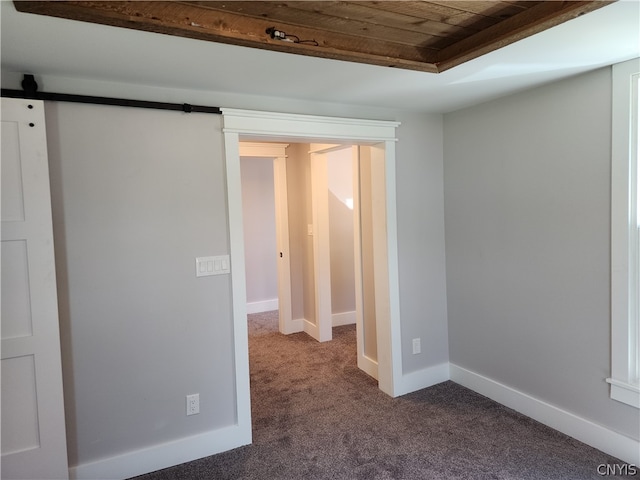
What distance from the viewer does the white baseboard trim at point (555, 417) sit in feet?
7.37

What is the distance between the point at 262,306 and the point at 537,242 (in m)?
4.19

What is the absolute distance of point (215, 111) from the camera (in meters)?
2.44

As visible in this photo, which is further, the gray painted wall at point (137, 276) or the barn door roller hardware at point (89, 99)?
the gray painted wall at point (137, 276)

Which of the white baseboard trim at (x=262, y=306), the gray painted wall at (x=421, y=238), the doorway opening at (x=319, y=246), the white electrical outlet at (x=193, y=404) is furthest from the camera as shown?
the white baseboard trim at (x=262, y=306)

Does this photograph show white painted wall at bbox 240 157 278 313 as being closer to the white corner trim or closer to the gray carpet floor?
the gray carpet floor

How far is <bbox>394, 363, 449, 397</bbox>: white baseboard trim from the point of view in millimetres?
3197

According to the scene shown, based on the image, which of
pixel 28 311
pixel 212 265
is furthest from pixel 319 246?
pixel 28 311

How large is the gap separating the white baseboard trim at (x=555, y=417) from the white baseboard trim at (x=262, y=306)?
3281mm

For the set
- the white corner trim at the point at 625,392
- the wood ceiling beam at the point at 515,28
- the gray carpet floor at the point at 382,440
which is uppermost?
the wood ceiling beam at the point at 515,28

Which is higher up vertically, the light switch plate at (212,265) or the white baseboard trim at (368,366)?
the light switch plate at (212,265)

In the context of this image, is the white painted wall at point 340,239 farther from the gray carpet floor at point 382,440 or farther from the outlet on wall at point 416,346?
the outlet on wall at point 416,346

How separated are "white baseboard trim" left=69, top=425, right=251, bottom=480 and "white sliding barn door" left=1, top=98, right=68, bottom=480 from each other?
22cm

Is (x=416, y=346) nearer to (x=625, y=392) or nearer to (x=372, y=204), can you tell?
(x=372, y=204)

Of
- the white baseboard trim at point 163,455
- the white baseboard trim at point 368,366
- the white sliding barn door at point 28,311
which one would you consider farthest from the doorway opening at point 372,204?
the white sliding barn door at point 28,311
